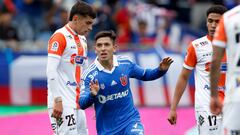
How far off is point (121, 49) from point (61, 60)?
8478 millimetres

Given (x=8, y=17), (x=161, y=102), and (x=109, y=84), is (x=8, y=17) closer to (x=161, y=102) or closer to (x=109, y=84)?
(x=161, y=102)

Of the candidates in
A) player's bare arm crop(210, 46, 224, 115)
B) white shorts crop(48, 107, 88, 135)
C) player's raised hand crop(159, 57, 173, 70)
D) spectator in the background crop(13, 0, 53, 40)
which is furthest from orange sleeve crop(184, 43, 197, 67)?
spectator in the background crop(13, 0, 53, 40)

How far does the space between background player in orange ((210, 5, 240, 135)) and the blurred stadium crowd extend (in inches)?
456

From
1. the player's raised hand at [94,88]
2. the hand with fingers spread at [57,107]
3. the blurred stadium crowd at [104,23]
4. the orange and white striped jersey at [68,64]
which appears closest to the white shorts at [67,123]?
the orange and white striped jersey at [68,64]

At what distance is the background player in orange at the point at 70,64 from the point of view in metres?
11.1

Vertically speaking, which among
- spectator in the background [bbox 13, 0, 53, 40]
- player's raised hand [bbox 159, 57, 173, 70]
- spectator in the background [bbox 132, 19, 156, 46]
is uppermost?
spectator in the background [bbox 13, 0, 53, 40]

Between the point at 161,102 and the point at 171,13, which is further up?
the point at 171,13

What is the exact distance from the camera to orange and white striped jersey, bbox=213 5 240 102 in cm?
818

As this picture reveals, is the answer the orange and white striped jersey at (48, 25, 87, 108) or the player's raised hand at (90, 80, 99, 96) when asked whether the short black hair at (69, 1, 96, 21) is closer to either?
the orange and white striped jersey at (48, 25, 87, 108)

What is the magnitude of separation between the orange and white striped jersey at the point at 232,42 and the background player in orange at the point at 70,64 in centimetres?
329

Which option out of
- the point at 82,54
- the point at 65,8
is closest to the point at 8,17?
the point at 65,8

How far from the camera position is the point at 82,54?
11.5 metres

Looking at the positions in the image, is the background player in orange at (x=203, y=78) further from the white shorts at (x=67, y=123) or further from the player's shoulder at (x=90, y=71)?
the white shorts at (x=67, y=123)

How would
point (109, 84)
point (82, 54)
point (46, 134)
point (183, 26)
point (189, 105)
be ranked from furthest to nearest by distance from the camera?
1. point (183, 26)
2. point (189, 105)
3. point (46, 134)
4. point (82, 54)
5. point (109, 84)
